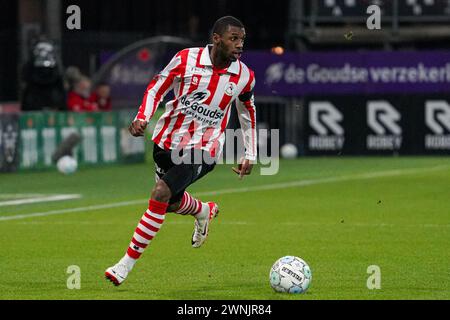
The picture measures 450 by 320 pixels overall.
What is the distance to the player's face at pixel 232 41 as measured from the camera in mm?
11406

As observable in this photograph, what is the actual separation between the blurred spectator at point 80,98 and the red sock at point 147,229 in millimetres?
14539

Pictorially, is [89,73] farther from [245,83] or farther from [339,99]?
[245,83]

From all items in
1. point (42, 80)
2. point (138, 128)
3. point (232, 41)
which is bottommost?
point (42, 80)

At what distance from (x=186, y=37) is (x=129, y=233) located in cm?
1633

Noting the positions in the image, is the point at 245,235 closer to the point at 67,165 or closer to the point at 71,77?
the point at 67,165

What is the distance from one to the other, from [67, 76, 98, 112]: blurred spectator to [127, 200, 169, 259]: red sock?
47.7 ft

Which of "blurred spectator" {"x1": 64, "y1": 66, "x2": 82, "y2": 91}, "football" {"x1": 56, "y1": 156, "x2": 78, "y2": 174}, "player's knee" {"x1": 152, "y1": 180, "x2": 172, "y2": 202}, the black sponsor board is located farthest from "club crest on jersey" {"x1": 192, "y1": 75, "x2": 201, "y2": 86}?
the black sponsor board

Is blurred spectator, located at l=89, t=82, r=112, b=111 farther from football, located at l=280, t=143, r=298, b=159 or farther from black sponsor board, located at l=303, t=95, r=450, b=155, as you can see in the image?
black sponsor board, located at l=303, t=95, r=450, b=155

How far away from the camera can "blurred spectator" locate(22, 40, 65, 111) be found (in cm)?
2633

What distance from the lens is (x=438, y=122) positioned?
27.2 meters

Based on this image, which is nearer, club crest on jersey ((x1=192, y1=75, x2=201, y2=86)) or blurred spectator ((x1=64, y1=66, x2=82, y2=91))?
club crest on jersey ((x1=192, y1=75, x2=201, y2=86))

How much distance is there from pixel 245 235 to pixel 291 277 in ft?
14.8

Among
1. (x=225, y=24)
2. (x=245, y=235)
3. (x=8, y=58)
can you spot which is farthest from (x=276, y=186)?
(x=225, y=24)

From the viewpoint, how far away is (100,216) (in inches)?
679
